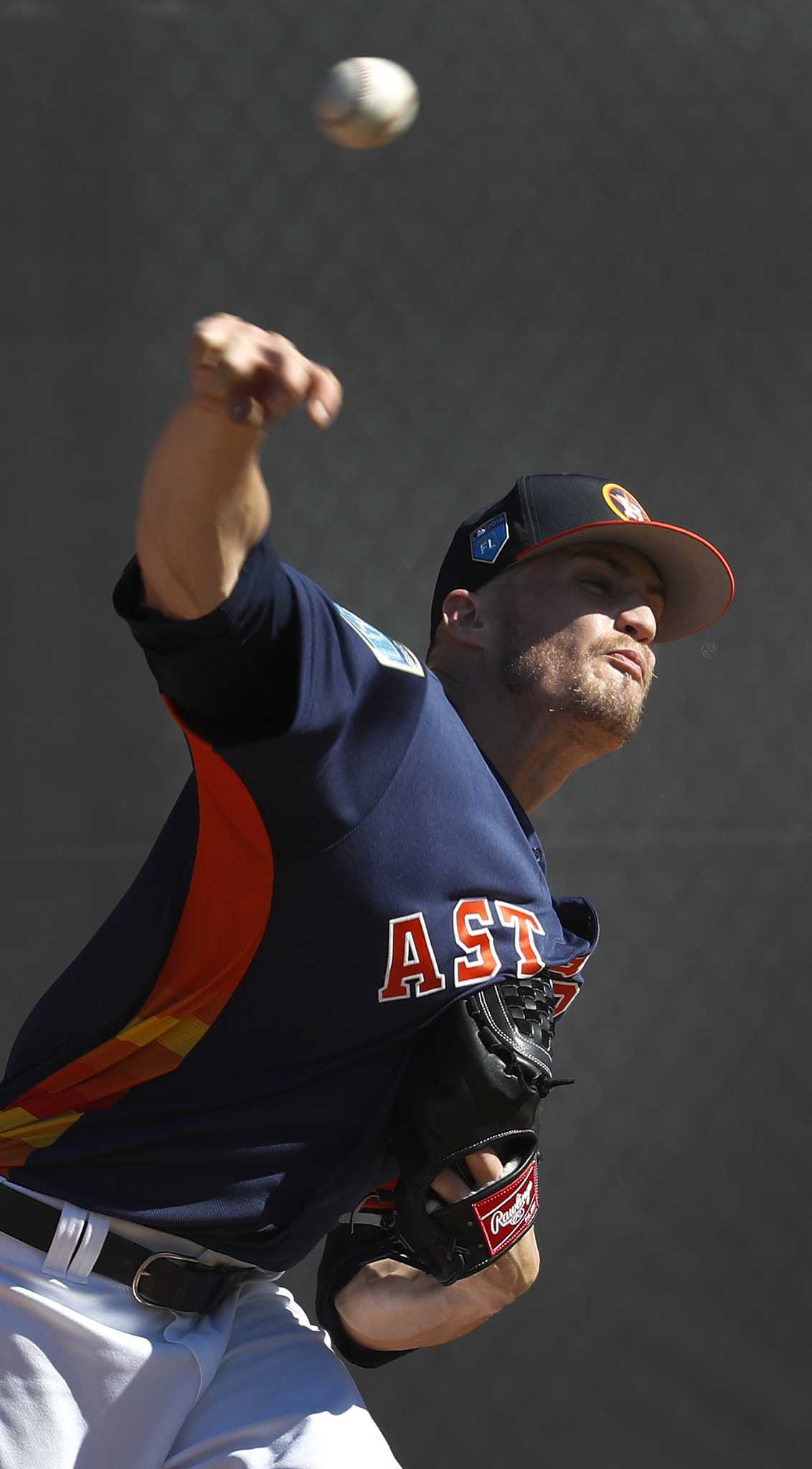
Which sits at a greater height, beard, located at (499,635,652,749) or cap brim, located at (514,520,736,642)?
cap brim, located at (514,520,736,642)

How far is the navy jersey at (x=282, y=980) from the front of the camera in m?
A: 1.26

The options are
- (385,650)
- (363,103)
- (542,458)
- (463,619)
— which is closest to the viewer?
(385,650)

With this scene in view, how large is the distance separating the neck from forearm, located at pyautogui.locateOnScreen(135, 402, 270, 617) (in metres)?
0.66

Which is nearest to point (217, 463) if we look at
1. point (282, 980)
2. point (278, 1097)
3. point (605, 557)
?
point (282, 980)

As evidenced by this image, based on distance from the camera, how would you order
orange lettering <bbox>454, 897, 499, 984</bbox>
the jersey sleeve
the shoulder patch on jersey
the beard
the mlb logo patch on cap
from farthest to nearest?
the mlb logo patch on cap, the beard, orange lettering <bbox>454, 897, 499, 984</bbox>, the shoulder patch on jersey, the jersey sleeve

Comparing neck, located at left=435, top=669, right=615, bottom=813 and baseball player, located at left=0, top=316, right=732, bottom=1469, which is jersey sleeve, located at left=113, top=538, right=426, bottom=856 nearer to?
baseball player, located at left=0, top=316, right=732, bottom=1469

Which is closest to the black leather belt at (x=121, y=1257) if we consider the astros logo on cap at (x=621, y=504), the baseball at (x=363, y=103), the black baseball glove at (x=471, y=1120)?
the black baseball glove at (x=471, y=1120)

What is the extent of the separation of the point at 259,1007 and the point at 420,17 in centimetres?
192

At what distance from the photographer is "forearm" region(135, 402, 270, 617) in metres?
0.99

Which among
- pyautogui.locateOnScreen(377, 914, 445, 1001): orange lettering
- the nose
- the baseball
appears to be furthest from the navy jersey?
the baseball

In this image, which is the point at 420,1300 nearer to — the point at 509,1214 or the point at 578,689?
the point at 509,1214

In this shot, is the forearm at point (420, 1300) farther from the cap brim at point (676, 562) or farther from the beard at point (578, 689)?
the cap brim at point (676, 562)

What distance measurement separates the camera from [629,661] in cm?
167

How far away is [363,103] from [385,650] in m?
0.60
